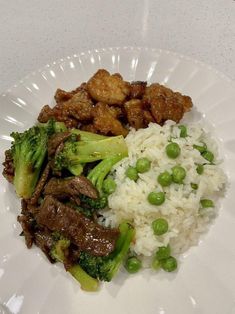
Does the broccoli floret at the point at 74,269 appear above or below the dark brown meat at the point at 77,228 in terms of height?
below

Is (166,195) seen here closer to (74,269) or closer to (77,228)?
(77,228)

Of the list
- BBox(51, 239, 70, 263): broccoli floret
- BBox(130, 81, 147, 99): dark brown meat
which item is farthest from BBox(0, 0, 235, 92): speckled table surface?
BBox(51, 239, 70, 263): broccoli floret

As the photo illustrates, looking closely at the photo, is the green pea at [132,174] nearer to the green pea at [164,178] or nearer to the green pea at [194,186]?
the green pea at [164,178]

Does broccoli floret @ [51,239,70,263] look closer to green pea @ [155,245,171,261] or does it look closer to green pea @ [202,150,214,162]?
green pea @ [155,245,171,261]

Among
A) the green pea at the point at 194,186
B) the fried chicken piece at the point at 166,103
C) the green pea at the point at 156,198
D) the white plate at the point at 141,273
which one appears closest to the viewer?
the white plate at the point at 141,273

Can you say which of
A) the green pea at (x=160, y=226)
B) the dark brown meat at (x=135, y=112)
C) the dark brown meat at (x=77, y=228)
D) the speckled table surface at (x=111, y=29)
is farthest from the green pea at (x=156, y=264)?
the speckled table surface at (x=111, y=29)

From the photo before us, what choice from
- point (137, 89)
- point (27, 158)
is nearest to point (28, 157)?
point (27, 158)

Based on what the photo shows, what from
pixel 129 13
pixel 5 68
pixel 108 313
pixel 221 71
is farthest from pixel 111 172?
pixel 129 13
